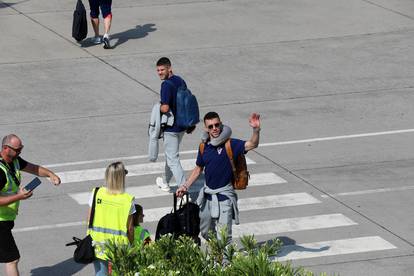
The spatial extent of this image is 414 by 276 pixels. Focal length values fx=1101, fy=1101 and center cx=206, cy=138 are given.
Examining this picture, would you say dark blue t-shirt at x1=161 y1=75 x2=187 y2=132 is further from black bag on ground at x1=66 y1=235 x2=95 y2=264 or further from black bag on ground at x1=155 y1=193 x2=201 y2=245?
black bag on ground at x1=66 y1=235 x2=95 y2=264

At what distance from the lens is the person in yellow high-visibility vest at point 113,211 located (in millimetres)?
10117

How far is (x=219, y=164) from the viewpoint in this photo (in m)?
11.6

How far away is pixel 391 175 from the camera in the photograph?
1525 cm

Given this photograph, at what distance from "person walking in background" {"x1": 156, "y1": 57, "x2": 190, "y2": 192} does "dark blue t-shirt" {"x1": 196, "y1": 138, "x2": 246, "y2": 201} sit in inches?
103

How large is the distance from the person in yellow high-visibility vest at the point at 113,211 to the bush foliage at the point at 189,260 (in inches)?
87.3

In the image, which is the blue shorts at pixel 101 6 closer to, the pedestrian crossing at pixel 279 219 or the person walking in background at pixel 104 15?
the person walking in background at pixel 104 15

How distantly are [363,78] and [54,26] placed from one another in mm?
7220

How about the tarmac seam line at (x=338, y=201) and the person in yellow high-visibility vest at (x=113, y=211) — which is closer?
the person in yellow high-visibility vest at (x=113, y=211)

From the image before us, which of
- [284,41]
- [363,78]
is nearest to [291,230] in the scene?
[363,78]

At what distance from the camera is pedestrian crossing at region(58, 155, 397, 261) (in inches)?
499

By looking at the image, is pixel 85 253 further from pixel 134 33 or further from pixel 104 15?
pixel 134 33

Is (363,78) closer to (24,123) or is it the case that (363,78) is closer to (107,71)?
(107,71)

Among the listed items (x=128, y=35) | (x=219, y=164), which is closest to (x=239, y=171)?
(x=219, y=164)

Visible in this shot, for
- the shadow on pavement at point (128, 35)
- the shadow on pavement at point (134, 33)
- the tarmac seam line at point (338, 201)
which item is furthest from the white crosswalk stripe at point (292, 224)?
the shadow on pavement at point (134, 33)
